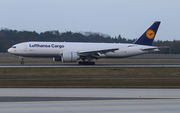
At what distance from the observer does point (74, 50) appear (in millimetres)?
37625

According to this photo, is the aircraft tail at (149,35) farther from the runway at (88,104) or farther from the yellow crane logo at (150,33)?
the runway at (88,104)

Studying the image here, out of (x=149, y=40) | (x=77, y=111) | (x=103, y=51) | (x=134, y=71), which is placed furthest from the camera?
(x=149, y=40)

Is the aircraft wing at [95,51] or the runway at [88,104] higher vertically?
the aircraft wing at [95,51]

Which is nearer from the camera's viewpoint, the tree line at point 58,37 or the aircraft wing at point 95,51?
the aircraft wing at point 95,51

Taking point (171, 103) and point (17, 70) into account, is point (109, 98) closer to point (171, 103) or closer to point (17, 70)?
point (171, 103)

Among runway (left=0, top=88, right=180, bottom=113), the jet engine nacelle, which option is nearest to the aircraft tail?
the jet engine nacelle

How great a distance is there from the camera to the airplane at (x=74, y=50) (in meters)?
36.0

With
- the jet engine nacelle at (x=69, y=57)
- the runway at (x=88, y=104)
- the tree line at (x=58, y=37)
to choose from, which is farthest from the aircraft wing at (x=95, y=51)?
the tree line at (x=58, y=37)

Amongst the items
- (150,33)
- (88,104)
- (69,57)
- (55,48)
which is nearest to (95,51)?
(69,57)

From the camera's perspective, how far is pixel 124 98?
13.7 metres

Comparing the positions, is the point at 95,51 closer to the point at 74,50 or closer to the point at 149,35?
the point at 74,50

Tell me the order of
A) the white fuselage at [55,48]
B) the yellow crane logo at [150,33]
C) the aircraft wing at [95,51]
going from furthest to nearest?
the yellow crane logo at [150,33] → the white fuselage at [55,48] → the aircraft wing at [95,51]

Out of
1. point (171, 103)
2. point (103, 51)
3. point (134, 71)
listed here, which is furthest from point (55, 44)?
point (171, 103)

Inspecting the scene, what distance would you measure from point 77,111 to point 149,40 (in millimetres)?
32629
